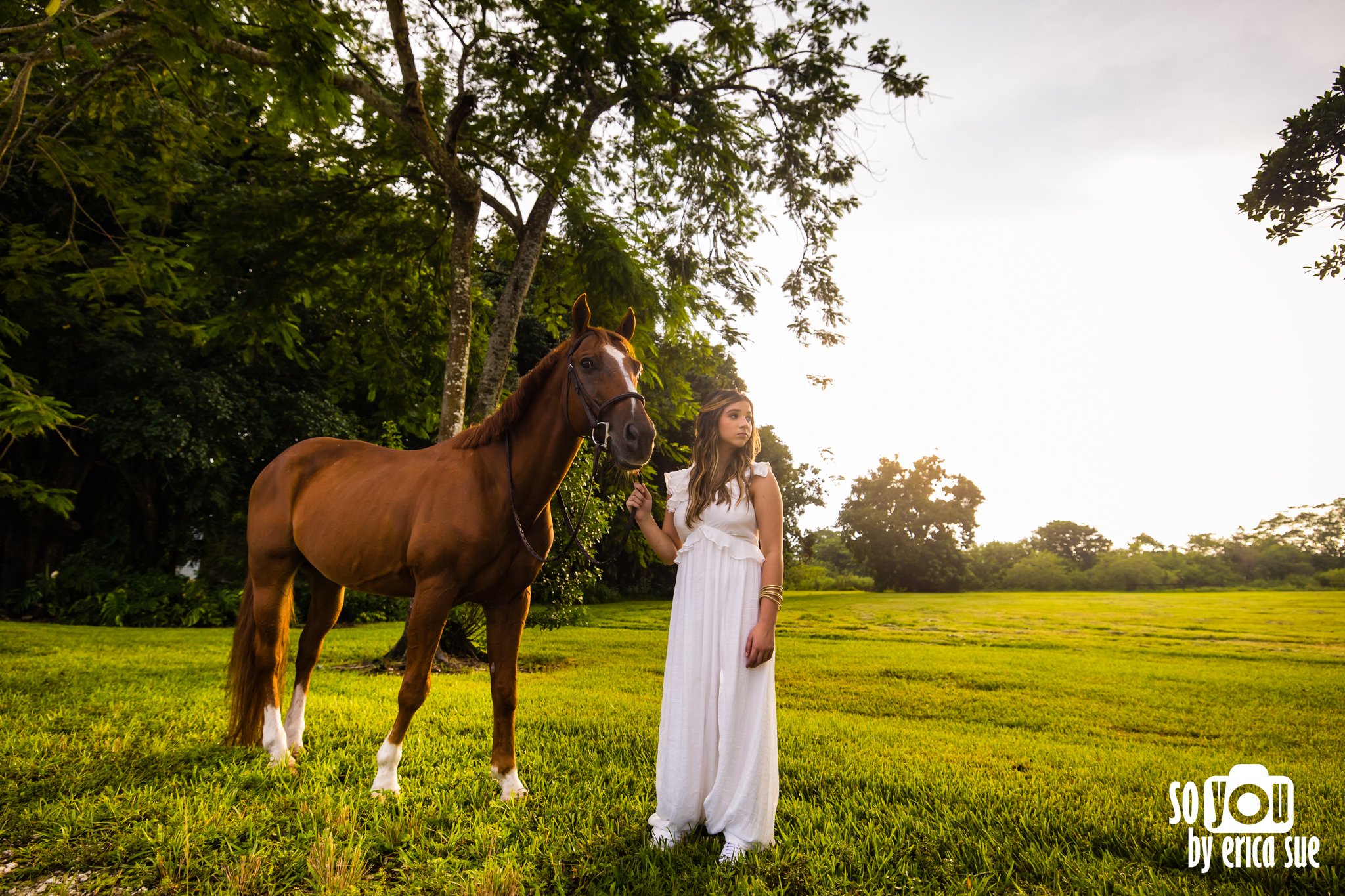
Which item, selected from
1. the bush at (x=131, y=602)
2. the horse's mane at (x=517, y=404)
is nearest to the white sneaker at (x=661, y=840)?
the horse's mane at (x=517, y=404)

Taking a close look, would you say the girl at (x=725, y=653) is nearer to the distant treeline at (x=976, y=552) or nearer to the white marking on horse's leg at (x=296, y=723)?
the white marking on horse's leg at (x=296, y=723)

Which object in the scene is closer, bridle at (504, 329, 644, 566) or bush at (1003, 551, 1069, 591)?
bridle at (504, 329, 644, 566)

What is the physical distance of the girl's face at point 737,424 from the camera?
3.25 m

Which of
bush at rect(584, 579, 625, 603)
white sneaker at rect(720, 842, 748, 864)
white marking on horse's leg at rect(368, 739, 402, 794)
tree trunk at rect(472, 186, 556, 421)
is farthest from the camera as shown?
bush at rect(584, 579, 625, 603)

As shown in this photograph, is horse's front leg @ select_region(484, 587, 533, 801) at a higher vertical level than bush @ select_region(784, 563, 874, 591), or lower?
higher

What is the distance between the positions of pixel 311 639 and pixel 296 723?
54 cm

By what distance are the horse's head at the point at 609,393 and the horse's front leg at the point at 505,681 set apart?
1.15m

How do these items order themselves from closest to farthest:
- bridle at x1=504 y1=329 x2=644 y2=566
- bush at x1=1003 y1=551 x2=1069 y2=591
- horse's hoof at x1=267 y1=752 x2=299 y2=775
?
bridle at x1=504 y1=329 x2=644 y2=566 → horse's hoof at x1=267 y1=752 x2=299 y2=775 → bush at x1=1003 y1=551 x2=1069 y2=591

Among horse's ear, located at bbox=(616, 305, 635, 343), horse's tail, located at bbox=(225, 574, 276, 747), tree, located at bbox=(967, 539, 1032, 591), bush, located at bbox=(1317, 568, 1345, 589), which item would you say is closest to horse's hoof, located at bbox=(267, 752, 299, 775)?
horse's tail, located at bbox=(225, 574, 276, 747)

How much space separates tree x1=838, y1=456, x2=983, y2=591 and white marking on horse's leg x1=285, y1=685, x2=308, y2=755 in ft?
112

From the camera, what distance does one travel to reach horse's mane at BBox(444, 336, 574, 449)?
141 inches

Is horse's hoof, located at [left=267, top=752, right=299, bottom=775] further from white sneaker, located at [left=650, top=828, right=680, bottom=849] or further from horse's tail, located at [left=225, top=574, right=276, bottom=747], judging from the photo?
A: white sneaker, located at [left=650, top=828, right=680, bottom=849]

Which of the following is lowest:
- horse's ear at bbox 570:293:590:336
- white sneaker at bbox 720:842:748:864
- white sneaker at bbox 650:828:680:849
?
white sneaker at bbox 650:828:680:849

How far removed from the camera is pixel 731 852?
2.85 m
